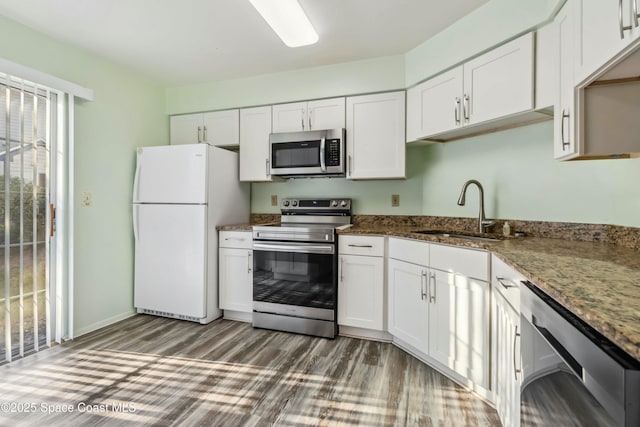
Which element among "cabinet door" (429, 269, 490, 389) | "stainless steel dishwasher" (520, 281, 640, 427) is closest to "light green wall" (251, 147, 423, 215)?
"cabinet door" (429, 269, 490, 389)

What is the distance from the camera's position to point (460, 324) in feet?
6.16

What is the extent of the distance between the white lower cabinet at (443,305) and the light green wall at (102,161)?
2538 mm

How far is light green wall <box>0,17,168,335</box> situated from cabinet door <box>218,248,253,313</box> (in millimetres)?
960

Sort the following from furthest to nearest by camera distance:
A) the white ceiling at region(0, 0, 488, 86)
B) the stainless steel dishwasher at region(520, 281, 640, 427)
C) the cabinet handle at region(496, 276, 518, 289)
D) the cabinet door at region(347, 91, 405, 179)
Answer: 1. the cabinet door at region(347, 91, 405, 179)
2. the white ceiling at region(0, 0, 488, 86)
3. the cabinet handle at region(496, 276, 518, 289)
4. the stainless steel dishwasher at region(520, 281, 640, 427)

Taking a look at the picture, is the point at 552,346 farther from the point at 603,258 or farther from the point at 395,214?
the point at 395,214

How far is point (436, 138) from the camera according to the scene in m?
2.58

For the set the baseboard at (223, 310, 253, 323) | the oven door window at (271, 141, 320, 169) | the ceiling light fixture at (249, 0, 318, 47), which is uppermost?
the ceiling light fixture at (249, 0, 318, 47)

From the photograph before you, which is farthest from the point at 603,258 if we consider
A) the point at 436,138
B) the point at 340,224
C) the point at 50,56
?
the point at 50,56

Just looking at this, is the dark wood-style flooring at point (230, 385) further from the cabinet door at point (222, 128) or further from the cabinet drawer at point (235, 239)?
the cabinet door at point (222, 128)

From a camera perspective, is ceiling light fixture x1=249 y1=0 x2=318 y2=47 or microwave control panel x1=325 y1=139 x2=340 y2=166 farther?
microwave control panel x1=325 y1=139 x2=340 y2=166

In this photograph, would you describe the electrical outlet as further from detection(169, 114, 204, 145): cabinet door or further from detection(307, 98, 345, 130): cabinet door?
detection(307, 98, 345, 130): cabinet door

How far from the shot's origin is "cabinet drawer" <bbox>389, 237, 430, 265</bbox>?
2105mm

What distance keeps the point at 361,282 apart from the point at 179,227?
1.75 metres

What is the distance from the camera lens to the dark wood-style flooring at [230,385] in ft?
5.26
